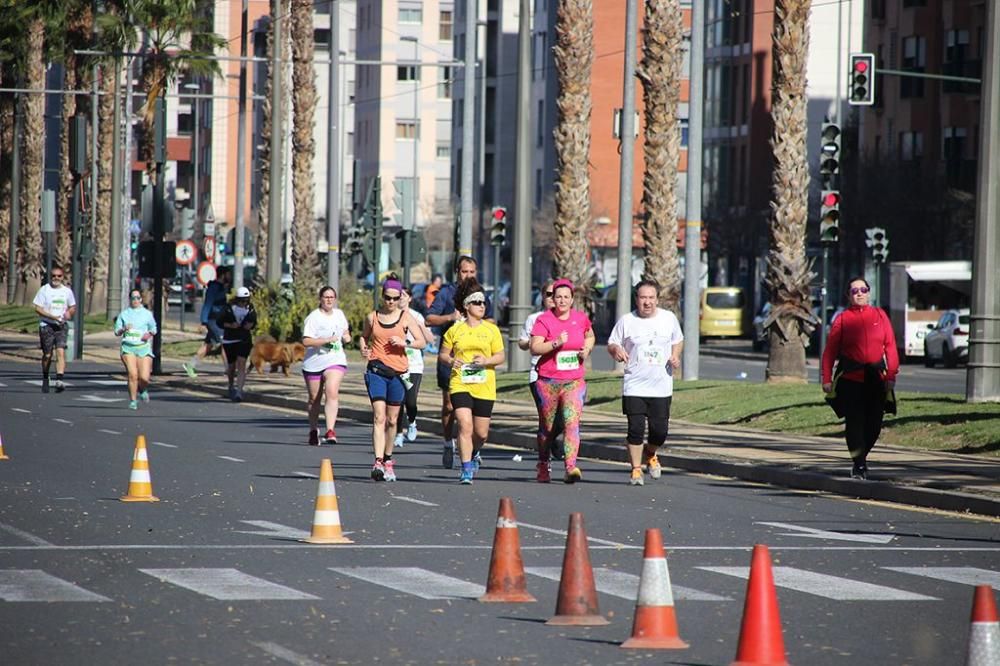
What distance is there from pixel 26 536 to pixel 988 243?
12331 millimetres

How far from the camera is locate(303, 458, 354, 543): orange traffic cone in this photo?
13.3 metres

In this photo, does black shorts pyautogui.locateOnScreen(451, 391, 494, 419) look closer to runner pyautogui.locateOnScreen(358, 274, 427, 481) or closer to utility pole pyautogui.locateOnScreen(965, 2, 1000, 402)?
runner pyautogui.locateOnScreen(358, 274, 427, 481)

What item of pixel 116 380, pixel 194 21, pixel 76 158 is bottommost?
pixel 116 380

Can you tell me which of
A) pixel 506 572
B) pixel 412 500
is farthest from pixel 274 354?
pixel 506 572

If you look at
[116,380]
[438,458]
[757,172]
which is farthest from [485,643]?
[757,172]

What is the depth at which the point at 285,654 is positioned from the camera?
903 cm

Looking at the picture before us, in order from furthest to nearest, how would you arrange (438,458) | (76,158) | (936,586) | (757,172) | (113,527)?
(757,172) → (76,158) → (438,458) → (113,527) → (936,586)

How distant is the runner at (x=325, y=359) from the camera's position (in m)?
22.7

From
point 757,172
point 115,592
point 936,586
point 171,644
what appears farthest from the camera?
point 757,172

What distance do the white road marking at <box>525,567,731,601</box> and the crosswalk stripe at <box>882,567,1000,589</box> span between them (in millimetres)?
1634

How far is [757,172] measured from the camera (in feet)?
273

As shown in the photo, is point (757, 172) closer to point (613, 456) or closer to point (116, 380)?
point (116, 380)

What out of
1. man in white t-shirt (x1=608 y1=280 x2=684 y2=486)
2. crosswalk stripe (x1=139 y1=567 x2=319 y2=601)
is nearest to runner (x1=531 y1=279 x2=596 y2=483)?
man in white t-shirt (x1=608 y1=280 x2=684 y2=486)

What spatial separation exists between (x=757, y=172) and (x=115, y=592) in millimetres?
73496
